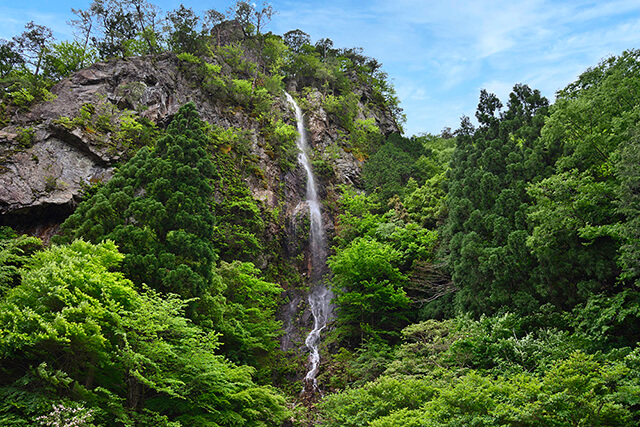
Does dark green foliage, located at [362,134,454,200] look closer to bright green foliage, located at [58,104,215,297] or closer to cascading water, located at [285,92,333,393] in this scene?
cascading water, located at [285,92,333,393]

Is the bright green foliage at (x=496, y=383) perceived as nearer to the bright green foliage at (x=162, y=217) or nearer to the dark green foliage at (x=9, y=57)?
the bright green foliage at (x=162, y=217)

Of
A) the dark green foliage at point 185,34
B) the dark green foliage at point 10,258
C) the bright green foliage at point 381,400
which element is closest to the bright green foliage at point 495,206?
the bright green foliage at point 381,400

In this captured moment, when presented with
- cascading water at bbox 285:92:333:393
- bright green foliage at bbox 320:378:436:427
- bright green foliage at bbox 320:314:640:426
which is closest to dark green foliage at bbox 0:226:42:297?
bright green foliage at bbox 320:378:436:427

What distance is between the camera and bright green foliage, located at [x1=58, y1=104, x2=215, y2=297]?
37.3 feet

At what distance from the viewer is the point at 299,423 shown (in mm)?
13305

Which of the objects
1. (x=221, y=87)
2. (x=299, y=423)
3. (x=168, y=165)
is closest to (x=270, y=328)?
(x=299, y=423)

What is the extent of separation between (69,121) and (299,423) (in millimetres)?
15950

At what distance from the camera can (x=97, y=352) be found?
7109mm

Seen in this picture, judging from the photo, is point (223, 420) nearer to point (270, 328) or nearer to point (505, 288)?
point (270, 328)

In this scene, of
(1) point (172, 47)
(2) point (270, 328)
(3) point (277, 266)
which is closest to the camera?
(2) point (270, 328)

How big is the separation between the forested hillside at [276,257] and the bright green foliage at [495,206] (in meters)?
0.08

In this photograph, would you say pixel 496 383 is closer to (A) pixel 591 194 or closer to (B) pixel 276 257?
(A) pixel 591 194

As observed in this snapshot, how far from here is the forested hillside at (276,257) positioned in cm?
707

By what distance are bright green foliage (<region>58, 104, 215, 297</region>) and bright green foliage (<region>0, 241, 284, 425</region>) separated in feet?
6.23
